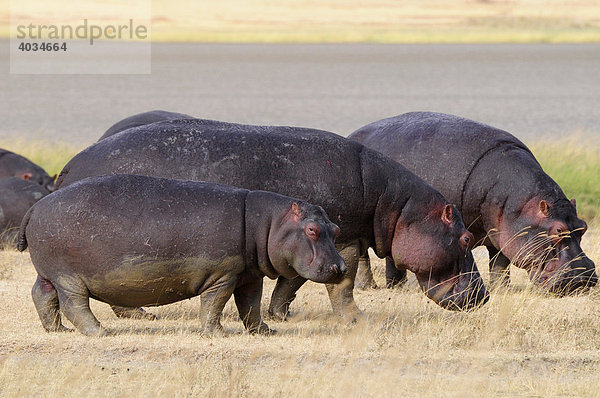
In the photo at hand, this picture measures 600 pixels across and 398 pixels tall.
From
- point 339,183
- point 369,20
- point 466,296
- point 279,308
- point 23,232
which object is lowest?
point 369,20

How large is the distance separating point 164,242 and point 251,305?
0.85m

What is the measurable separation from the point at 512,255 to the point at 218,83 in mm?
48063

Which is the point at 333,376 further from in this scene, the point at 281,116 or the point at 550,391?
the point at 281,116

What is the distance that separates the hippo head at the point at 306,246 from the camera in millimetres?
8008

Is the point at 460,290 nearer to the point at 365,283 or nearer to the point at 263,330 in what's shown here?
the point at 263,330

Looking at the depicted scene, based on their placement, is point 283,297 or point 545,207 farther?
point 545,207

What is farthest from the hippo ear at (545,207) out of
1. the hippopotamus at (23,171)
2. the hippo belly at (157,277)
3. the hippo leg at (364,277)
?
the hippopotamus at (23,171)

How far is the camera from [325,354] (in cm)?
788

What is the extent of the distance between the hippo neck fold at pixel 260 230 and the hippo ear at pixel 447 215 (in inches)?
56.1

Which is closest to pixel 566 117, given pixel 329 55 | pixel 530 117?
pixel 530 117

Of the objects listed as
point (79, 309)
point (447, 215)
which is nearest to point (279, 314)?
point (447, 215)

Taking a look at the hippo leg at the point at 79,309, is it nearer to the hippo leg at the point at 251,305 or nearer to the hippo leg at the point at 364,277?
the hippo leg at the point at 251,305

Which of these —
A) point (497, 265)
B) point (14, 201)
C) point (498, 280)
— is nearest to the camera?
point (498, 280)

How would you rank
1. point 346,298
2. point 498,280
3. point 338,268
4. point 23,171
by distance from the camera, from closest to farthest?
point 338,268
point 346,298
point 498,280
point 23,171
